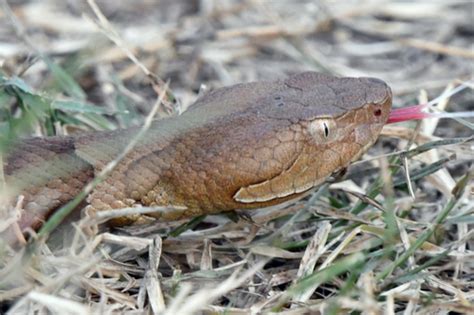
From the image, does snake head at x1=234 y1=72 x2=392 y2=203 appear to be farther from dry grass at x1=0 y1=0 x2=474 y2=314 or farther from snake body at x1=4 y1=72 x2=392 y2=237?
dry grass at x1=0 y1=0 x2=474 y2=314

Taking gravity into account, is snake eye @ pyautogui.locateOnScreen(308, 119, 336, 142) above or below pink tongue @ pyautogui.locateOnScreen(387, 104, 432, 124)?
above

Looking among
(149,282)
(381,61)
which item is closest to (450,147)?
(149,282)

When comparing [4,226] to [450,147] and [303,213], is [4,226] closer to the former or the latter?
[303,213]

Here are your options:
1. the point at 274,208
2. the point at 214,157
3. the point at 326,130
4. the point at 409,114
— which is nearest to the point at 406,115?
the point at 409,114

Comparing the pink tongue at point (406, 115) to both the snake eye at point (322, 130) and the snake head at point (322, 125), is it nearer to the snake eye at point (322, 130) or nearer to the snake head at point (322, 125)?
the snake head at point (322, 125)

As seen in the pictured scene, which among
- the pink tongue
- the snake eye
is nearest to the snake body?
the snake eye

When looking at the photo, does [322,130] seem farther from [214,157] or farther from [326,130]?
[214,157]

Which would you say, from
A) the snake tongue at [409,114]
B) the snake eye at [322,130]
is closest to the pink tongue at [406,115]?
the snake tongue at [409,114]
